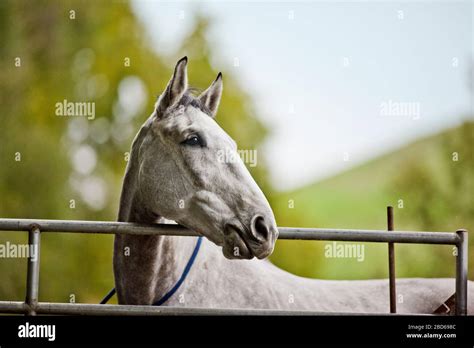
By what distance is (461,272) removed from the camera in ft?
12.8

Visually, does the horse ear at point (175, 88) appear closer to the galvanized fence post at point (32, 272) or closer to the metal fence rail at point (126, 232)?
the metal fence rail at point (126, 232)

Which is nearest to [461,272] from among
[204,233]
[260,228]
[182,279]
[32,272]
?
[260,228]

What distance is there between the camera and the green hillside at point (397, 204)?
29.3 metres

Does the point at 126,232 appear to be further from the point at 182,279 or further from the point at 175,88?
the point at 175,88

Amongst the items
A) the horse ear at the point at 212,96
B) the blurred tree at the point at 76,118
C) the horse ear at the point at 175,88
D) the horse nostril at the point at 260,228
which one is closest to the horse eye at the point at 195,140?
the horse ear at the point at 175,88

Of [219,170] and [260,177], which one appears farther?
[260,177]

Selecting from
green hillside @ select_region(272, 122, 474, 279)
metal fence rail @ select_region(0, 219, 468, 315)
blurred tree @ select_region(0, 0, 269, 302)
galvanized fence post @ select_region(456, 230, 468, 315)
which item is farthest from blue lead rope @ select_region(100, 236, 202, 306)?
green hillside @ select_region(272, 122, 474, 279)

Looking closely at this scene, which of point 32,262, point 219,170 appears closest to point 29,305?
point 32,262

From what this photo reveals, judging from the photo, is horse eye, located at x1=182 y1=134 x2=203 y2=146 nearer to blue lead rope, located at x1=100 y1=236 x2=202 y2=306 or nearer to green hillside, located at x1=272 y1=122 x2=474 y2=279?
blue lead rope, located at x1=100 y1=236 x2=202 y2=306

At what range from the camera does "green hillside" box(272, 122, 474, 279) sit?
2933 centimetres

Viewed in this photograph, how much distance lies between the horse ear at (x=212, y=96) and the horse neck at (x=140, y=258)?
0.53 meters

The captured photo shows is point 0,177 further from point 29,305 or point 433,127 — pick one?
point 433,127
